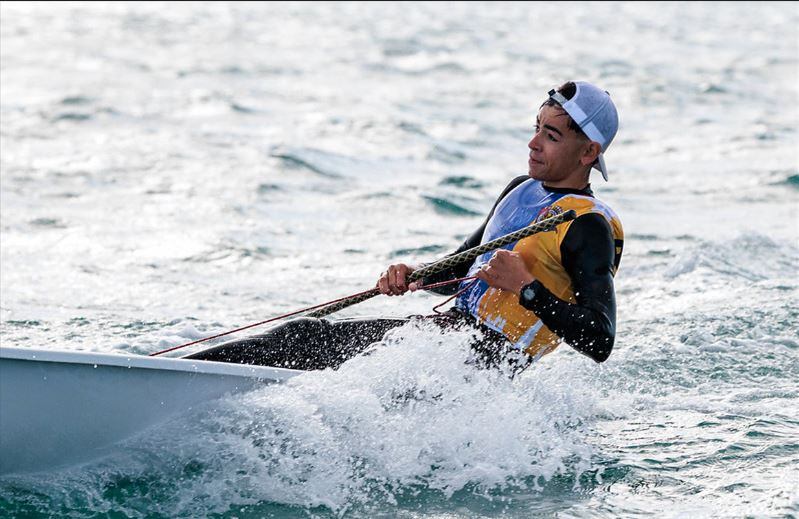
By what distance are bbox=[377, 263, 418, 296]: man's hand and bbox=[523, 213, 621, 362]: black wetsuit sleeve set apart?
1.81 feet

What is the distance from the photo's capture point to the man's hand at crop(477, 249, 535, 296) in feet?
12.4

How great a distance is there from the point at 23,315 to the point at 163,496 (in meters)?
2.69

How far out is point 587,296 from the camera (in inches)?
148

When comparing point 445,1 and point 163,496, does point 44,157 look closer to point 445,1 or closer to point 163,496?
point 163,496

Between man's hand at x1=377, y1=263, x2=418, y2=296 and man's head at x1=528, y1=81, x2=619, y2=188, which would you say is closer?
man's head at x1=528, y1=81, x2=619, y2=188

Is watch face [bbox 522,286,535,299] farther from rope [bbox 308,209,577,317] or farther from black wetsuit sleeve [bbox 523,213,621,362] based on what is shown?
rope [bbox 308,209,577,317]

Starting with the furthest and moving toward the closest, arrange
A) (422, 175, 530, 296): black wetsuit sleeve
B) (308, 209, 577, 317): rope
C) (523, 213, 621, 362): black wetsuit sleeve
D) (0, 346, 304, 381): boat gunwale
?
(422, 175, 530, 296): black wetsuit sleeve → (308, 209, 577, 317): rope → (523, 213, 621, 362): black wetsuit sleeve → (0, 346, 304, 381): boat gunwale

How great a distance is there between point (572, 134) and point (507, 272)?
1.95ft

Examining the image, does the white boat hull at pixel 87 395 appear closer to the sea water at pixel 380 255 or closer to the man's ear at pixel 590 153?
the sea water at pixel 380 255

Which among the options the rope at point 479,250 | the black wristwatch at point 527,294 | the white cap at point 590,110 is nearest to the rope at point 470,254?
the rope at point 479,250

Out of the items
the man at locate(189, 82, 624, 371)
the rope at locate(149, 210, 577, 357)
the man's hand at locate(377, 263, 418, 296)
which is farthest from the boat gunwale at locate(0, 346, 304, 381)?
the man's hand at locate(377, 263, 418, 296)

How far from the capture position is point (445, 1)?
96.2 feet

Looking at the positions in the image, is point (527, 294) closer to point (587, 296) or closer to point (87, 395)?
point (587, 296)

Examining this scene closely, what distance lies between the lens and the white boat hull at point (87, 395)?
360 centimetres
